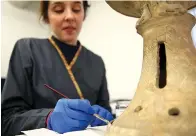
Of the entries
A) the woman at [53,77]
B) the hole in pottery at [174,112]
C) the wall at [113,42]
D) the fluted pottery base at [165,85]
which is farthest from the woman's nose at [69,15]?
the wall at [113,42]

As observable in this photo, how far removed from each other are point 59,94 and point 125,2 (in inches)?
18.7

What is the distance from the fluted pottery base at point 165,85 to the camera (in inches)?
15.6

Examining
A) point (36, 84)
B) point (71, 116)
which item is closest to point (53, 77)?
point (36, 84)

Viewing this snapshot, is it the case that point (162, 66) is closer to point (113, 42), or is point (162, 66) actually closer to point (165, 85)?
point (165, 85)

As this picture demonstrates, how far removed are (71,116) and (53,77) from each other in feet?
1.09

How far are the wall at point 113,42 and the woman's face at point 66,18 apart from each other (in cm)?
111

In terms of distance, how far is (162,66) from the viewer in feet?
1.52

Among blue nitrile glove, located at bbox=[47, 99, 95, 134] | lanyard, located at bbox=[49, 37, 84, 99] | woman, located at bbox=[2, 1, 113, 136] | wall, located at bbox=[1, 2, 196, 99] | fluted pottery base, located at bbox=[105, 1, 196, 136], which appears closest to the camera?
fluted pottery base, located at bbox=[105, 1, 196, 136]

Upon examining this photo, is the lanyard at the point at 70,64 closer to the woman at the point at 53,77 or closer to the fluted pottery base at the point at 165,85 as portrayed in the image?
the woman at the point at 53,77

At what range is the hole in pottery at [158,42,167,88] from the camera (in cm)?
45

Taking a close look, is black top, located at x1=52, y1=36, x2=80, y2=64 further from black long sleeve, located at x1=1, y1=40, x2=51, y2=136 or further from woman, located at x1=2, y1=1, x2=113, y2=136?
black long sleeve, located at x1=1, y1=40, x2=51, y2=136

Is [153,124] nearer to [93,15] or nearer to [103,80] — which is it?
[103,80]

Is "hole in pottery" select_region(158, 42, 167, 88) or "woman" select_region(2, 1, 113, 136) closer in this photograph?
"hole in pottery" select_region(158, 42, 167, 88)

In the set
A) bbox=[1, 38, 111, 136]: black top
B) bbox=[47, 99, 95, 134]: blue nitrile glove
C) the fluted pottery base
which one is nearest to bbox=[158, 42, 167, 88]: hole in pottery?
the fluted pottery base
